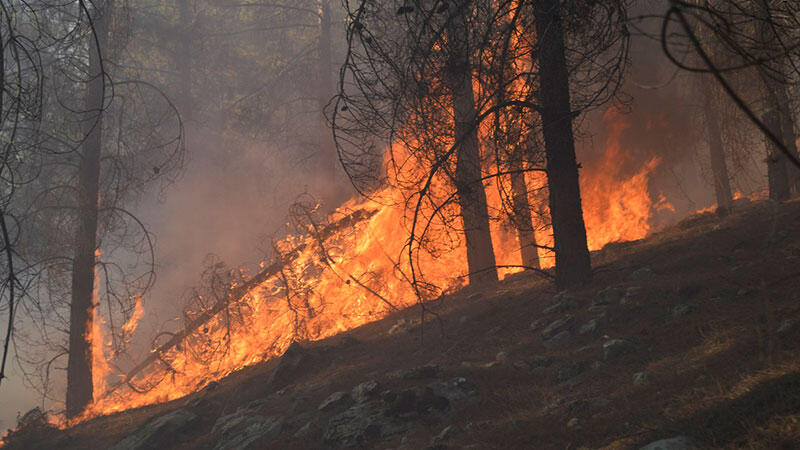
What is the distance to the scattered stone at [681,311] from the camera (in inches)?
217

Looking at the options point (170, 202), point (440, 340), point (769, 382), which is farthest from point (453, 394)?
point (170, 202)

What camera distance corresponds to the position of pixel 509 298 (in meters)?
8.38

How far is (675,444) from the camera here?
10.9 feet

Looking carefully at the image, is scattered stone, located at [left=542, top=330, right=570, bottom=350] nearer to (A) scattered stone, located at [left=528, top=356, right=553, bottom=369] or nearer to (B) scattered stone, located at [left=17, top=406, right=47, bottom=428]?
(A) scattered stone, located at [left=528, top=356, right=553, bottom=369]

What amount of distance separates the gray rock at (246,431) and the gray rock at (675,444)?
13.4 ft

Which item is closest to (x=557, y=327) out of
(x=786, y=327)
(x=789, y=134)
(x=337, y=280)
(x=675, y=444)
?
(x=786, y=327)

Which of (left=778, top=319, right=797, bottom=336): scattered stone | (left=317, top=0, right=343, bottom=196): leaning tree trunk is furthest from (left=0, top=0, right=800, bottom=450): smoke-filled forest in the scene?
(left=317, top=0, right=343, bottom=196): leaning tree trunk

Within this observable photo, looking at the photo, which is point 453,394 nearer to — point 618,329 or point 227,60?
point 618,329

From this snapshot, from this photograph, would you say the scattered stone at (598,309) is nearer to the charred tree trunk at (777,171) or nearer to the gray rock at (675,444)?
the gray rock at (675,444)

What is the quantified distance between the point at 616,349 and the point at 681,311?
0.75 m

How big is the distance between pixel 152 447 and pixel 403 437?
4.02 meters

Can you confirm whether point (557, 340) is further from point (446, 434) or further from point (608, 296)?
point (446, 434)

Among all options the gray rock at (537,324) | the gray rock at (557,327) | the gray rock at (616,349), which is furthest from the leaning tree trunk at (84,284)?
the gray rock at (616,349)

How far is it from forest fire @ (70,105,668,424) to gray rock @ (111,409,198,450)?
481 cm
